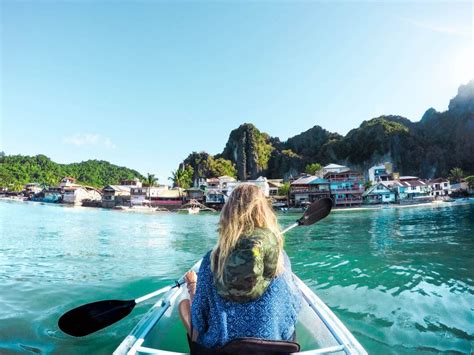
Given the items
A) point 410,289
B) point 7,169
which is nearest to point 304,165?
point 410,289

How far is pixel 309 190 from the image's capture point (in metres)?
54.2

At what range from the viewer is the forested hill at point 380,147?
248 ft

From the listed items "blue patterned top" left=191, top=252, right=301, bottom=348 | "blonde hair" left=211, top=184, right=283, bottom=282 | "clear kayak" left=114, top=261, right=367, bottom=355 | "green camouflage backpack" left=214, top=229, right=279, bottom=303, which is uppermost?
"blonde hair" left=211, top=184, right=283, bottom=282

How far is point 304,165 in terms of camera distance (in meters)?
85.2

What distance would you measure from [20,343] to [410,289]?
651cm

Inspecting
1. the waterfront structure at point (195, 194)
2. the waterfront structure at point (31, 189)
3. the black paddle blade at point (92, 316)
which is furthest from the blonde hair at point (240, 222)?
the waterfront structure at point (31, 189)

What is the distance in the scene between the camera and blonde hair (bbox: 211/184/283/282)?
5.94 ft

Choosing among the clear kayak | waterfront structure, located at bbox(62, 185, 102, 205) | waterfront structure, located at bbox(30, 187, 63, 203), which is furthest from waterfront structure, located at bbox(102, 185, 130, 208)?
the clear kayak

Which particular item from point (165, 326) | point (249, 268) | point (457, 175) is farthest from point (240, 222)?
point (457, 175)

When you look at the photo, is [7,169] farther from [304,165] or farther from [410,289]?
[410,289]

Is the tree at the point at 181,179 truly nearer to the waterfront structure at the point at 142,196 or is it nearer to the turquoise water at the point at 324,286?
the waterfront structure at the point at 142,196

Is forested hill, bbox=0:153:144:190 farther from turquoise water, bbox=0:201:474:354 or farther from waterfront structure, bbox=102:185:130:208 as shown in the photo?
turquoise water, bbox=0:201:474:354

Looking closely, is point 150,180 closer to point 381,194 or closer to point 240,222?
point 381,194

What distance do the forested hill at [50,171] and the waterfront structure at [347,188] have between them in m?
87.0
